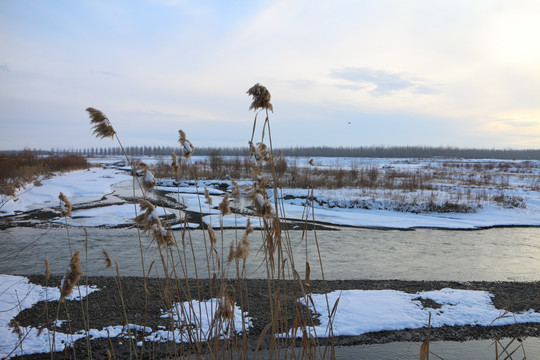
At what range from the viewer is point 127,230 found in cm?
1099

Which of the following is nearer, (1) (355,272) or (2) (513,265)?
(1) (355,272)

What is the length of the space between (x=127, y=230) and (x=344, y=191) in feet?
39.0

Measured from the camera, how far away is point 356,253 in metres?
9.21

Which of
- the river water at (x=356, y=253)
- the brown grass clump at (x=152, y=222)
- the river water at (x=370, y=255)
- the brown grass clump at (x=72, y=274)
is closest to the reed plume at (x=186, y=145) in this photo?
the brown grass clump at (x=152, y=222)

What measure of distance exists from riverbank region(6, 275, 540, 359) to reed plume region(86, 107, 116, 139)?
6.71 feet

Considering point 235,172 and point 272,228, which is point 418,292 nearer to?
point 272,228

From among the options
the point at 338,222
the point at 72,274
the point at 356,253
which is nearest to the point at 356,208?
the point at 338,222

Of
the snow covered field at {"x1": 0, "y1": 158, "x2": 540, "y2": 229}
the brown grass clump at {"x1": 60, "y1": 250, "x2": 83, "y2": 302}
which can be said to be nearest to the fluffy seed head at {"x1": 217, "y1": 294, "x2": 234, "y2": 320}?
the brown grass clump at {"x1": 60, "y1": 250, "x2": 83, "y2": 302}

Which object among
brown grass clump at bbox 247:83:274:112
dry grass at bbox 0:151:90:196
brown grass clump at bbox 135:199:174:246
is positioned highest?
brown grass clump at bbox 247:83:274:112

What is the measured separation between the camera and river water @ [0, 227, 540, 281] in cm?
750

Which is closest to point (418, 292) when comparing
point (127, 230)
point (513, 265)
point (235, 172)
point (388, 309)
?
point (388, 309)

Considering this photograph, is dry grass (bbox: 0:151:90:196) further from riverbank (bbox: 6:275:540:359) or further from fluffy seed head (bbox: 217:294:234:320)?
fluffy seed head (bbox: 217:294:234:320)

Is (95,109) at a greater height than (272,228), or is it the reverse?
(95,109)

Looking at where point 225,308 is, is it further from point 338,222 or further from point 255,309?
point 338,222
